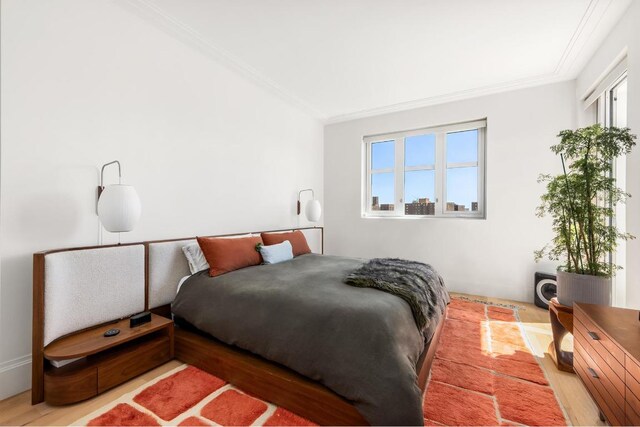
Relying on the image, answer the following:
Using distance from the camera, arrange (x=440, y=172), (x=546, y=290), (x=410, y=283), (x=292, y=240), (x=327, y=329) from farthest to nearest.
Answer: (x=440, y=172), (x=292, y=240), (x=546, y=290), (x=410, y=283), (x=327, y=329)

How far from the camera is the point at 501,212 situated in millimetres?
3598

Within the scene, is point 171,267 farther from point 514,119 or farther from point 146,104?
point 514,119

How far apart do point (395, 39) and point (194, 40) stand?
1.97 metres

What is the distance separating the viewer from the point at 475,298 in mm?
3596

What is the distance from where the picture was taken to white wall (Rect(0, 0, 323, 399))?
1.69 metres

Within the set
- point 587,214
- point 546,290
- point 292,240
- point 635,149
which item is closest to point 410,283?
point 587,214

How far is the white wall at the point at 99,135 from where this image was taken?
169 cm

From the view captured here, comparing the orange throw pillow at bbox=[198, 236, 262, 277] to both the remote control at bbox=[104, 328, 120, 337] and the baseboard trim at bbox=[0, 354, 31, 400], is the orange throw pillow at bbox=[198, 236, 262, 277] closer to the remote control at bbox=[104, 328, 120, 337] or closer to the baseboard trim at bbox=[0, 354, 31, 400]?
the remote control at bbox=[104, 328, 120, 337]

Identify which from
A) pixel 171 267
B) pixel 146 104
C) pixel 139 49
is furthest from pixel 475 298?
pixel 139 49

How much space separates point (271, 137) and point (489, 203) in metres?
3.13

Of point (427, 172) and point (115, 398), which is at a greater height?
point (427, 172)

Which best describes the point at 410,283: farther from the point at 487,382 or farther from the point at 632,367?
the point at 632,367

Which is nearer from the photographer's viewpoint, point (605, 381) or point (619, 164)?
point (605, 381)

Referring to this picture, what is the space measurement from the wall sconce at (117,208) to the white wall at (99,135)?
1.08ft
